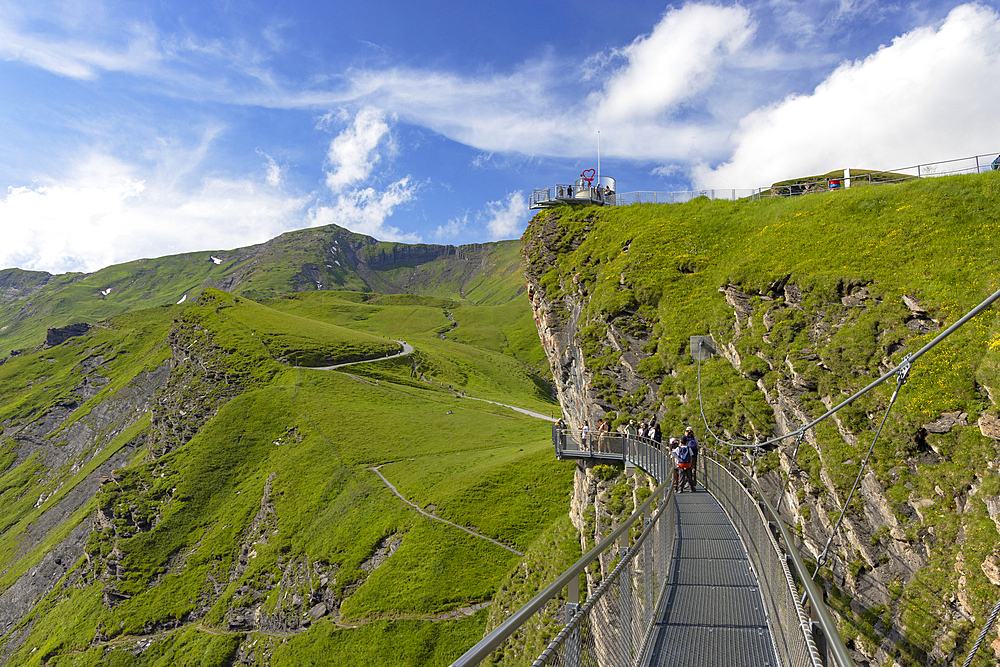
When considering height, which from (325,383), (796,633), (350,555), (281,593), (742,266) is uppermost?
(742,266)

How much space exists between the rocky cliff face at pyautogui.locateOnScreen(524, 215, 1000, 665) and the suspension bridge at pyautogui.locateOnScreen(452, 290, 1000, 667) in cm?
461

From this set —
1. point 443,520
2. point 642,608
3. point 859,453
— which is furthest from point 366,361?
point 642,608

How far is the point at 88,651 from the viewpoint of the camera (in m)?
54.2

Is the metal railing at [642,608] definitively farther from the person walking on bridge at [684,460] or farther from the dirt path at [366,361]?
the dirt path at [366,361]

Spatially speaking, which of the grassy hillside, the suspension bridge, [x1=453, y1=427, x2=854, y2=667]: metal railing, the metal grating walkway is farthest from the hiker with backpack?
the grassy hillside

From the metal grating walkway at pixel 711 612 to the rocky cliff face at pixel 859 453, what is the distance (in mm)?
5001

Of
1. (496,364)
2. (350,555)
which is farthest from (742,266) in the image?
(496,364)

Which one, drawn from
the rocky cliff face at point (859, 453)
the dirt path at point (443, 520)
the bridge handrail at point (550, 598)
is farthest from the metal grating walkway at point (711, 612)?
the dirt path at point (443, 520)

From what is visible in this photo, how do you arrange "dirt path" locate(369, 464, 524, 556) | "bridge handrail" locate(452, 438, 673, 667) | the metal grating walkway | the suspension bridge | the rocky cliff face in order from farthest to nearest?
1. "dirt path" locate(369, 464, 524, 556)
2. the rocky cliff face
3. the metal grating walkway
4. the suspension bridge
5. "bridge handrail" locate(452, 438, 673, 667)

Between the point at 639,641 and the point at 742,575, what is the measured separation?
4631 millimetres

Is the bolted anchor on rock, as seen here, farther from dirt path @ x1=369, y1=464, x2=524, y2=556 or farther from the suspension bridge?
dirt path @ x1=369, y1=464, x2=524, y2=556

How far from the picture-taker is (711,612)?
28.5 feet

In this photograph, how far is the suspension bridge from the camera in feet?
14.9

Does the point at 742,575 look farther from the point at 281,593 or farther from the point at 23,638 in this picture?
the point at 23,638
